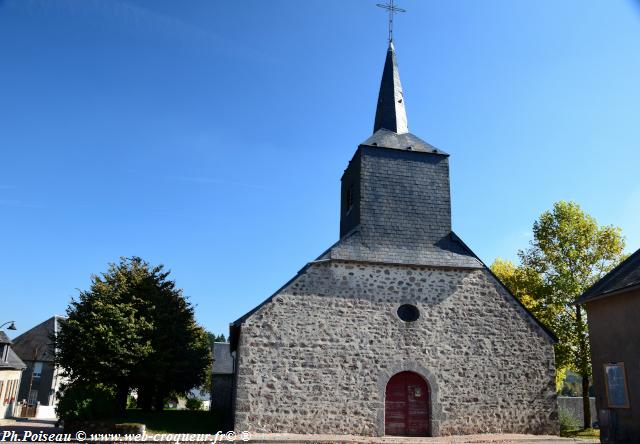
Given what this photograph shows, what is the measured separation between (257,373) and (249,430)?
4.93 feet

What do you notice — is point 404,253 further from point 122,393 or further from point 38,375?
point 38,375

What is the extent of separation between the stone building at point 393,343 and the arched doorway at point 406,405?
0.03m

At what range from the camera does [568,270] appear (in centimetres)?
→ 2111

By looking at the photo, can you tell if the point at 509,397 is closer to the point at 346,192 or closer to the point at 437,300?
the point at 437,300

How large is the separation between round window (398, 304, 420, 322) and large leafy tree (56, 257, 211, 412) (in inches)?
364

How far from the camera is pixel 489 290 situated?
1570cm

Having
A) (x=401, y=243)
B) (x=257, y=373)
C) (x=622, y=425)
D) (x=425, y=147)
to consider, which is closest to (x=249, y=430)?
(x=257, y=373)

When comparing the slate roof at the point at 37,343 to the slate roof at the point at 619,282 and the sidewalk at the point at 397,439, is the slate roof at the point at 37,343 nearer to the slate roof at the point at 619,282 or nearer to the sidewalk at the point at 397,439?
the sidewalk at the point at 397,439

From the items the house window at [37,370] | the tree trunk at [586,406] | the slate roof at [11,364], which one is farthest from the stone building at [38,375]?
the tree trunk at [586,406]

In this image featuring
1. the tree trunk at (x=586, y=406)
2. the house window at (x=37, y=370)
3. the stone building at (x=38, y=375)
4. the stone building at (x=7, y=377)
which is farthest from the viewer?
the house window at (x=37, y=370)

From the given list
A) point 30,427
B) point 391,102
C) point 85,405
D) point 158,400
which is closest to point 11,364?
point 30,427

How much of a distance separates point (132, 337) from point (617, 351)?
15454 millimetres

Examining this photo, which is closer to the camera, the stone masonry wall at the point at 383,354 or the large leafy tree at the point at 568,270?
the stone masonry wall at the point at 383,354

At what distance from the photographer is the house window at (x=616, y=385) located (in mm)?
12245
